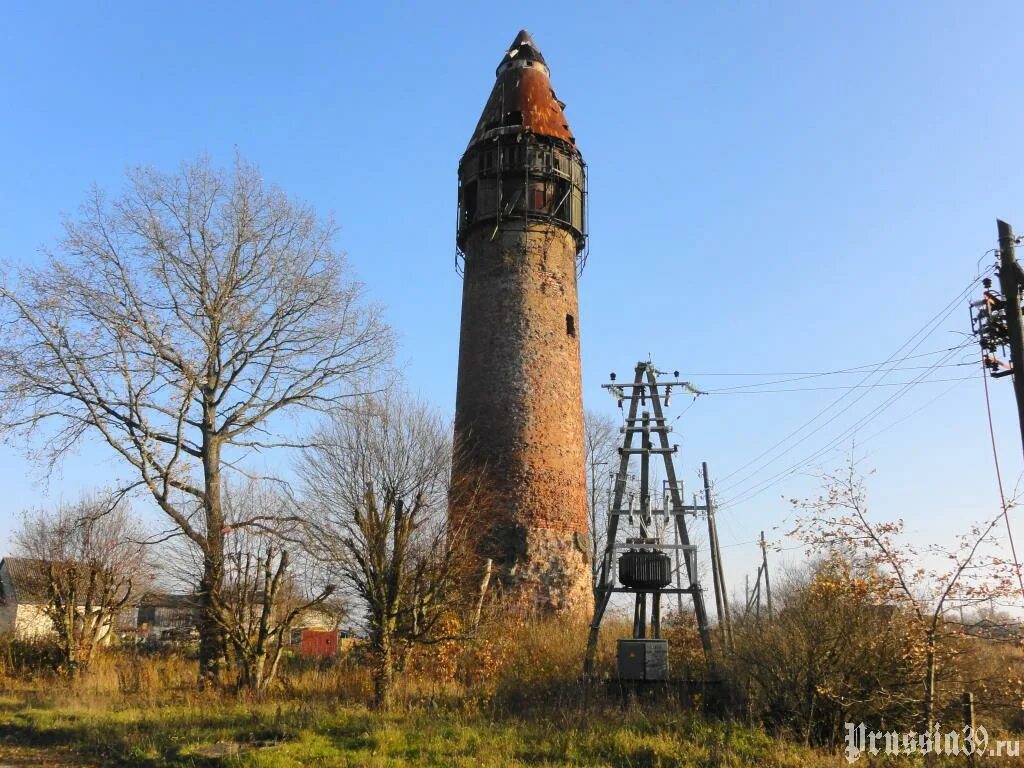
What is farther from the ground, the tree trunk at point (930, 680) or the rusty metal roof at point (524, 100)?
the rusty metal roof at point (524, 100)

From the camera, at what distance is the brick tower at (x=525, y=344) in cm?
1834

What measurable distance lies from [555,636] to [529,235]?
975 cm

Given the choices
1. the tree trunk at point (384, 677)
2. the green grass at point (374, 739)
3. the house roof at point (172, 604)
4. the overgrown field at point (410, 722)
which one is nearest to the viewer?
the green grass at point (374, 739)

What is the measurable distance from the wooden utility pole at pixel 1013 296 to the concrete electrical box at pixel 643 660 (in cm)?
678

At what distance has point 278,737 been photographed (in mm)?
10086

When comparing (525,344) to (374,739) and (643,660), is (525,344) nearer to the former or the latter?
(643,660)

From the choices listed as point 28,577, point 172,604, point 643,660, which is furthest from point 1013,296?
point 28,577

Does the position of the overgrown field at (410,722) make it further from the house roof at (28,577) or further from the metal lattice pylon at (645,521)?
the house roof at (28,577)

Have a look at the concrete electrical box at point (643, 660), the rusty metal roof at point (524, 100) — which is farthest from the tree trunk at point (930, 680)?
the rusty metal roof at point (524, 100)

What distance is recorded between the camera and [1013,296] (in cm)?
1010

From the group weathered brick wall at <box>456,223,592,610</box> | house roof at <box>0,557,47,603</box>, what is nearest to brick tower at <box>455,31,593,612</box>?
weathered brick wall at <box>456,223,592,610</box>

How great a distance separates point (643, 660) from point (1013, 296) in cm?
791

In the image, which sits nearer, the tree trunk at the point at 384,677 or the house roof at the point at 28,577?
the tree trunk at the point at 384,677

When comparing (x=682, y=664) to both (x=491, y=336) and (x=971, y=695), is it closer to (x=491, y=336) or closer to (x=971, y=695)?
(x=971, y=695)
